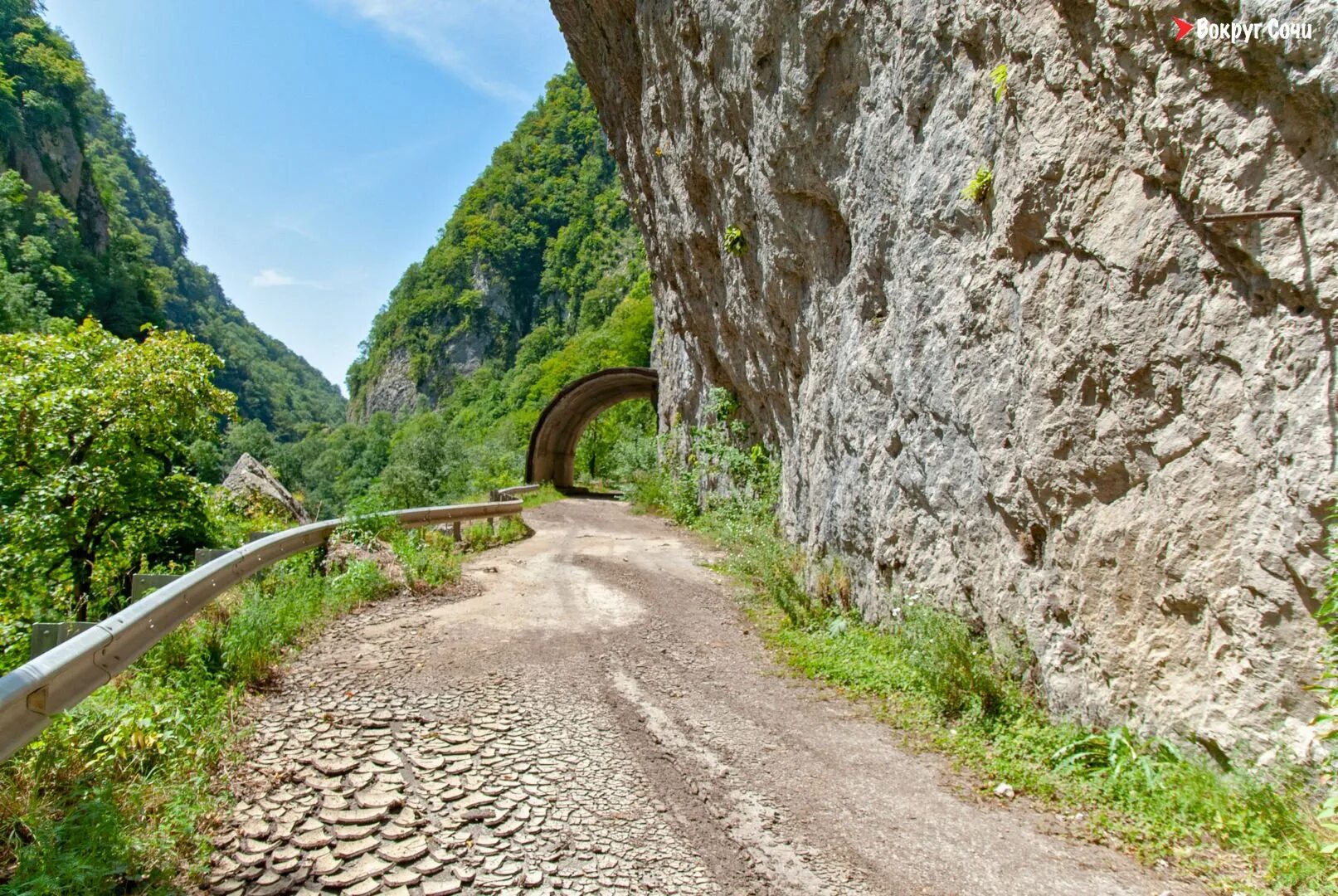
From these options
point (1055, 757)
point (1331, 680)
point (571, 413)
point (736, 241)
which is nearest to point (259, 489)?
point (736, 241)

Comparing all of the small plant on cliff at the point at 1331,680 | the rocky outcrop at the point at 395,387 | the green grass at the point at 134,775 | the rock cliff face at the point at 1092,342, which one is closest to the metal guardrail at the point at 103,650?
the green grass at the point at 134,775

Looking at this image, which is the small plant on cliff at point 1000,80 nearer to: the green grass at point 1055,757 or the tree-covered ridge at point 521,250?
the green grass at point 1055,757

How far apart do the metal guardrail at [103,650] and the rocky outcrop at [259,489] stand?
5.47 meters

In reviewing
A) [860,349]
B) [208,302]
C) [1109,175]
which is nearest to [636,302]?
[860,349]

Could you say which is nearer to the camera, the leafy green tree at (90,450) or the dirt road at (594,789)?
the dirt road at (594,789)

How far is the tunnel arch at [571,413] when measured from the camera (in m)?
27.9

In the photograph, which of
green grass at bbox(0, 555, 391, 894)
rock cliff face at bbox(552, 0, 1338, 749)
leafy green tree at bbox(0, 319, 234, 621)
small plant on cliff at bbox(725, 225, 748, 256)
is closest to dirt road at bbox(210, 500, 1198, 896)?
green grass at bbox(0, 555, 391, 894)

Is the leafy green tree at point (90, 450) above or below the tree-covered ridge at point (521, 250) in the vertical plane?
below

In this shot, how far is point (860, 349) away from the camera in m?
7.88

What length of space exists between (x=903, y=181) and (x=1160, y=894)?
584 cm

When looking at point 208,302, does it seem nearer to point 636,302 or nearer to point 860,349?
point 636,302

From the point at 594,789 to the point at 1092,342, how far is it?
3.58 m

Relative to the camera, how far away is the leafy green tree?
621 cm

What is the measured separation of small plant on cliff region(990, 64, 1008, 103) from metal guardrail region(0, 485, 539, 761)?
6066 millimetres
